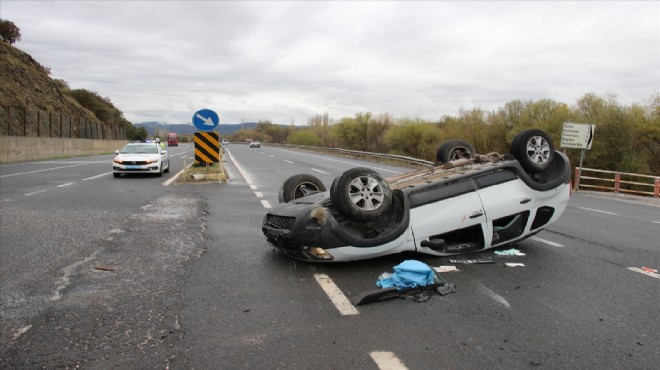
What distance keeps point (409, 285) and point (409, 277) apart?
0.10m

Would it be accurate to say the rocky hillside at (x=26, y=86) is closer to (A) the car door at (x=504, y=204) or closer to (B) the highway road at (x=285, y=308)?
(B) the highway road at (x=285, y=308)

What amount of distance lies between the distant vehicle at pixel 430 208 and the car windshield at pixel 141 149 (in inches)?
566

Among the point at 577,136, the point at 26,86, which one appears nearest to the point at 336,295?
the point at 577,136

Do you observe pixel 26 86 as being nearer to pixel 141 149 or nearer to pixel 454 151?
pixel 141 149

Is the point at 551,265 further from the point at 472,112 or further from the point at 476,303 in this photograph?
the point at 472,112

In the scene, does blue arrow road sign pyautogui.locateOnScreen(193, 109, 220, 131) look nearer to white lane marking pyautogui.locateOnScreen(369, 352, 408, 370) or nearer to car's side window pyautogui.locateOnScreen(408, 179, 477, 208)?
car's side window pyautogui.locateOnScreen(408, 179, 477, 208)

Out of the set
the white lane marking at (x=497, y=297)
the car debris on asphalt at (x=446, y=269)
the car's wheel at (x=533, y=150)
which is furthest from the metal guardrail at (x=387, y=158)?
the white lane marking at (x=497, y=297)

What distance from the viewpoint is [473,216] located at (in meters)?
6.00

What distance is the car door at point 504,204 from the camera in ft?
20.1

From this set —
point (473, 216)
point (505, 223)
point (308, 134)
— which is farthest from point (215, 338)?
point (308, 134)

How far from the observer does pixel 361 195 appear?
567 centimetres

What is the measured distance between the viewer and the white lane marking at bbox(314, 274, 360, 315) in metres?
4.32

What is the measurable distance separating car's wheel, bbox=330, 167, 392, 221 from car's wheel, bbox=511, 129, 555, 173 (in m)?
2.01

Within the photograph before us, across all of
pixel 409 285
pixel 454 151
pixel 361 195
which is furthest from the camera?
pixel 454 151
